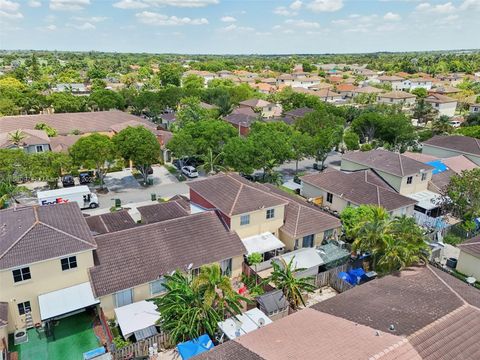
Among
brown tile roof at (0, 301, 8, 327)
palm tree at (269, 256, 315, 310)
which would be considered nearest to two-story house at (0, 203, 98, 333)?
brown tile roof at (0, 301, 8, 327)

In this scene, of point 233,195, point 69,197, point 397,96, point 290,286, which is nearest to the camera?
point 290,286

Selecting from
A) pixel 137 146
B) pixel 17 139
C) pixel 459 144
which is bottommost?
pixel 459 144

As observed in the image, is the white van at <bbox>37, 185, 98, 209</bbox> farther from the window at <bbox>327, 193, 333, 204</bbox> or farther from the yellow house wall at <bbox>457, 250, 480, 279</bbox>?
the yellow house wall at <bbox>457, 250, 480, 279</bbox>

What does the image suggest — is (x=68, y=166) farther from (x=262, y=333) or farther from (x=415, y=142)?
(x=415, y=142)

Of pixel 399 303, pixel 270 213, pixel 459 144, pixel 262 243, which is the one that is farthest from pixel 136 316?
pixel 459 144

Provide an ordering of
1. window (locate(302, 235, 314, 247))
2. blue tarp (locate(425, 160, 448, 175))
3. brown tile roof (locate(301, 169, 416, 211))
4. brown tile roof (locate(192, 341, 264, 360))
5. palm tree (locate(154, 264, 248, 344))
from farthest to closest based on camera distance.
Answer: blue tarp (locate(425, 160, 448, 175)) → brown tile roof (locate(301, 169, 416, 211)) → window (locate(302, 235, 314, 247)) → palm tree (locate(154, 264, 248, 344)) → brown tile roof (locate(192, 341, 264, 360))

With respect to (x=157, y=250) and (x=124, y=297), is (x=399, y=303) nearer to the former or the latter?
(x=157, y=250)

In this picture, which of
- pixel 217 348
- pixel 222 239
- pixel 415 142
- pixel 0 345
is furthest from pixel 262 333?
pixel 415 142
